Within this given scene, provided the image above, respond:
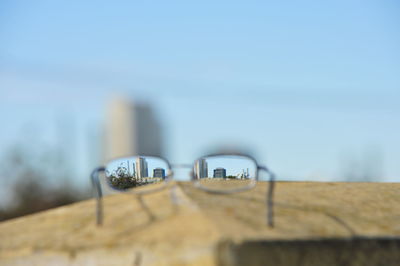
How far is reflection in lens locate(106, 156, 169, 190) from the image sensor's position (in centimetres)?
169

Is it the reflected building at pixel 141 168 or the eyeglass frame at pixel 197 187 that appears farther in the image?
the reflected building at pixel 141 168

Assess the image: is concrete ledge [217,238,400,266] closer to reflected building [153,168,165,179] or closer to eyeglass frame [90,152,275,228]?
eyeglass frame [90,152,275,228]

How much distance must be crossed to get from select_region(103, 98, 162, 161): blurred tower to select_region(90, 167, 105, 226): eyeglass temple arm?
280 feet

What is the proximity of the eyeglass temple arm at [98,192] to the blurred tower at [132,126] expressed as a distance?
280 feet

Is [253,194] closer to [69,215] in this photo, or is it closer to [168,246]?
[168,246]

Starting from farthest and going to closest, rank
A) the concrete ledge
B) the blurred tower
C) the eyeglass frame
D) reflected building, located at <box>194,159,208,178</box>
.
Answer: the blurred tower, reflected building, located at <box>194,159,208,178</box>, the eyeglass frame, the concrete ledge

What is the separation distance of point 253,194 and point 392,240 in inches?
14.1

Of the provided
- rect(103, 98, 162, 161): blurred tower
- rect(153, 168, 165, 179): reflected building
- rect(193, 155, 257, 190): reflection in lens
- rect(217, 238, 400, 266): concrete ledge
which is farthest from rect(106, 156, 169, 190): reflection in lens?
rect(103, 98, 162, 161): blurred tower

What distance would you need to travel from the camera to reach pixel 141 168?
5.83 feet

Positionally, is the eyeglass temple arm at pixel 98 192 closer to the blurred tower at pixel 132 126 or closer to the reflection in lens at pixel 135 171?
the reflection in lens at pixel 135 171

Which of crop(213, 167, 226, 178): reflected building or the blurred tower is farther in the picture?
the blurred tower

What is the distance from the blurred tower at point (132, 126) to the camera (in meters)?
87.7

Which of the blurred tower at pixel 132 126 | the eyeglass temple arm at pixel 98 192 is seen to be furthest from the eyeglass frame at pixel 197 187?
the blurred tower at pixel 132 126

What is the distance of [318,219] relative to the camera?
1.40m
